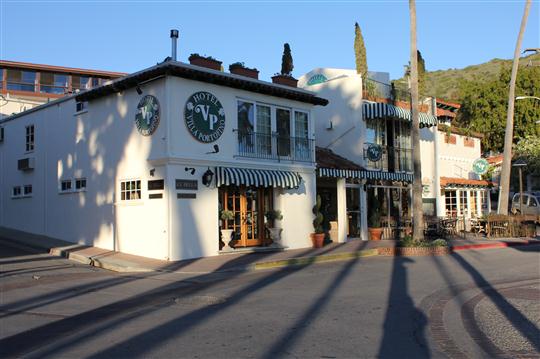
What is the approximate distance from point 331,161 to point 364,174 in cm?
161

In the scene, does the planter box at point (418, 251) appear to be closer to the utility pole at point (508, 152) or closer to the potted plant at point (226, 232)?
the potted plant at point (226, 232)

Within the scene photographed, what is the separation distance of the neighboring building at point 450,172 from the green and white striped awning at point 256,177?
1247 cm

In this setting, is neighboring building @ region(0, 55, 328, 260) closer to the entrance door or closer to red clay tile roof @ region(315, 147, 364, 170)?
red clay tile roof @ region(315, 147, 364, 170)

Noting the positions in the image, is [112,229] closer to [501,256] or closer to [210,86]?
[210,86]

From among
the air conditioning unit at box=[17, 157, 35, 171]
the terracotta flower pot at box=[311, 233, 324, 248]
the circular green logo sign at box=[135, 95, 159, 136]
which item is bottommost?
the terracotta flower pot at box=[311, 233, 324, 248]

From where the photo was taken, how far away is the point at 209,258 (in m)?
16.5

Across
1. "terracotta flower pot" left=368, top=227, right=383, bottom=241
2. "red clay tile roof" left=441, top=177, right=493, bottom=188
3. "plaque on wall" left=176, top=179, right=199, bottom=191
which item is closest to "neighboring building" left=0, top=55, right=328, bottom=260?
"plaque on wall" left=176, top=179, right=199, bottom=191

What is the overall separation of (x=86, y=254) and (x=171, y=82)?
6095 millimetres

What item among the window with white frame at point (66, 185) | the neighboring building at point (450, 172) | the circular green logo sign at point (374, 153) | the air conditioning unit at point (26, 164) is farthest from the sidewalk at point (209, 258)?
the neighboring building at point (450, 172)

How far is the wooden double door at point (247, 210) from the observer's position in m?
18.3

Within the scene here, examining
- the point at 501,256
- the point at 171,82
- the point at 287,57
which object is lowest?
the point at 501,256

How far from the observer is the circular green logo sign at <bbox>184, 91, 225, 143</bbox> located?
55.3ft

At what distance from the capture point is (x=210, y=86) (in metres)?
17.6

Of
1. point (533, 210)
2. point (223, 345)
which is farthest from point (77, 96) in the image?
point (533, 210)
